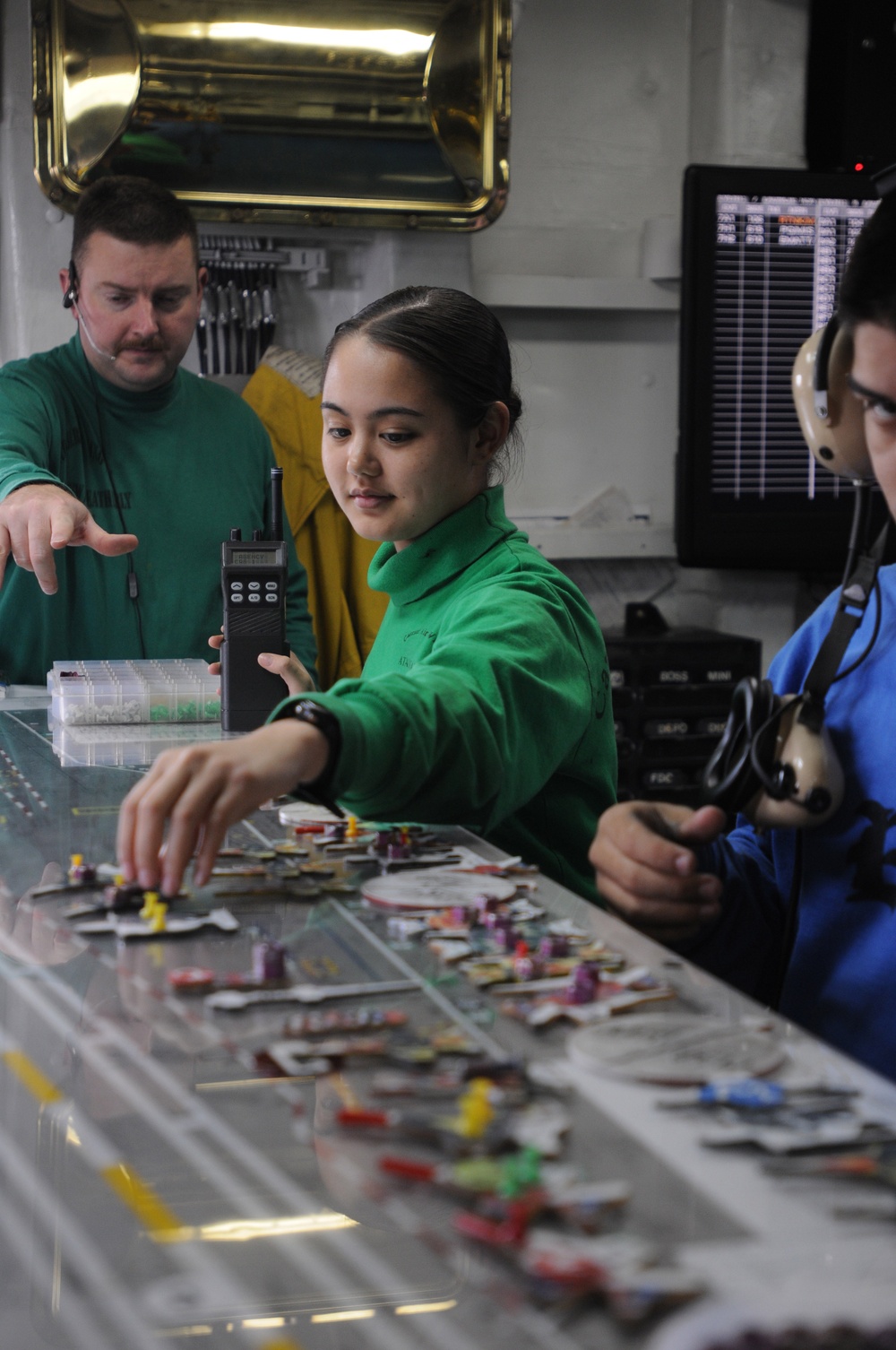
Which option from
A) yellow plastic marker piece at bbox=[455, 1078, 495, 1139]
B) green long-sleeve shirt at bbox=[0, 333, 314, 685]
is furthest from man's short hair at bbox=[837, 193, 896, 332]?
green long-sleeve shirt at bbox=[0, 333, 314, 685]

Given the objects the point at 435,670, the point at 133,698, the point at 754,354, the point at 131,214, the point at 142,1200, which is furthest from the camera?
the point at 754,354

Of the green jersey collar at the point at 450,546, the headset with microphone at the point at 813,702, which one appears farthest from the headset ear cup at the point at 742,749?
the green jersey collar at the point at 450,546

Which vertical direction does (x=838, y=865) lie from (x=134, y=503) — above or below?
below

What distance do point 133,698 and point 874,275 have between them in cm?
107

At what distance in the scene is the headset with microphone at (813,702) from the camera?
1.09 metres

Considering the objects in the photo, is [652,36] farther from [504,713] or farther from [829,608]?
[504,713]

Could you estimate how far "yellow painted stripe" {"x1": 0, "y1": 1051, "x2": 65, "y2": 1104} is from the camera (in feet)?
2.18

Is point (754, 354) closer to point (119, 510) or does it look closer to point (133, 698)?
point (119, 510)

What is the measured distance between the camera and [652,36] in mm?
3836

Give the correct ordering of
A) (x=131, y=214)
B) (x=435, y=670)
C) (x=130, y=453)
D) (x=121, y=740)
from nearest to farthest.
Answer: (x=435, y=670), (x=121, y=740), (x=131, y=214), (x=130, y=453)

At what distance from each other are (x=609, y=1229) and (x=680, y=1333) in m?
0.07

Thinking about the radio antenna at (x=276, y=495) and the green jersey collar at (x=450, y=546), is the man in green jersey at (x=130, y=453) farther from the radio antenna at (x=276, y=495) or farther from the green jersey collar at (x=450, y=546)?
the green jersey collar at (x=450, y=546)

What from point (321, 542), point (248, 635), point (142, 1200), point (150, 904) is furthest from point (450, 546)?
point (321, 542)

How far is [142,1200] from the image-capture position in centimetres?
57
